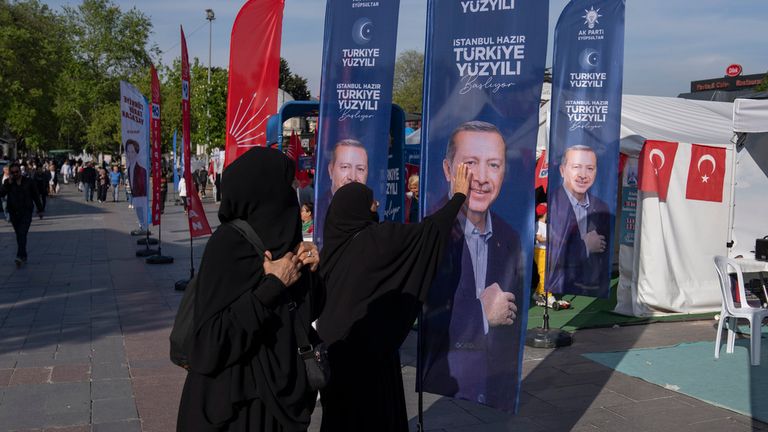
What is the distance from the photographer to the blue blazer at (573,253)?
874 cm

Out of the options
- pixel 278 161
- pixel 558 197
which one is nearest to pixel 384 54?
pixel 558 197

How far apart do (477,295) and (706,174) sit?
7.61 m

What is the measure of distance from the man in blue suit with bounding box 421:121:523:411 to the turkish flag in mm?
7216

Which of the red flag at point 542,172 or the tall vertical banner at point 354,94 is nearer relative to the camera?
the tall vertical banner at point 354,94

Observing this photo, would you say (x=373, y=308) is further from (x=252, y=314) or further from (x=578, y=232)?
(x=578, y=232)

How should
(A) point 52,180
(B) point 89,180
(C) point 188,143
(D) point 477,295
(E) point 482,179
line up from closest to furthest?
1. (E) point 482,179
2. (D) point 477,295
3. (C) point 188,143
4. (B) point 89,180
5. (A) point 52,180

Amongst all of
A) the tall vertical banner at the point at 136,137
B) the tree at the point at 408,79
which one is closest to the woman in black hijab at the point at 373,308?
the tall vertical banner at the point at 136,137

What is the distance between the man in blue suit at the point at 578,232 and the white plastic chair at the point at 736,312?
1323 millimetres

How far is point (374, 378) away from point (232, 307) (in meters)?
1.50

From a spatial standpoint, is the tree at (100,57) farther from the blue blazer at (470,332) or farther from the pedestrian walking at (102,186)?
the blue blazer at (470,332)

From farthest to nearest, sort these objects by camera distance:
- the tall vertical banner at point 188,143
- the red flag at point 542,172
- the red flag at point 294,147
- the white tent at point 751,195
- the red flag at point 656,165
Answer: the red flag at point 542,172, the white tent at point 751,195, the tall vertical banner at point 188,143, the red flag at point 294,147, the red flag at point 656,165

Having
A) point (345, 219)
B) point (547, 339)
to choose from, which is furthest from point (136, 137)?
point (345, 219)

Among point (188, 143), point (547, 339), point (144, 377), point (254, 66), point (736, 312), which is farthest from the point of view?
point (188, 143)

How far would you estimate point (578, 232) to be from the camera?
8.84 metres
